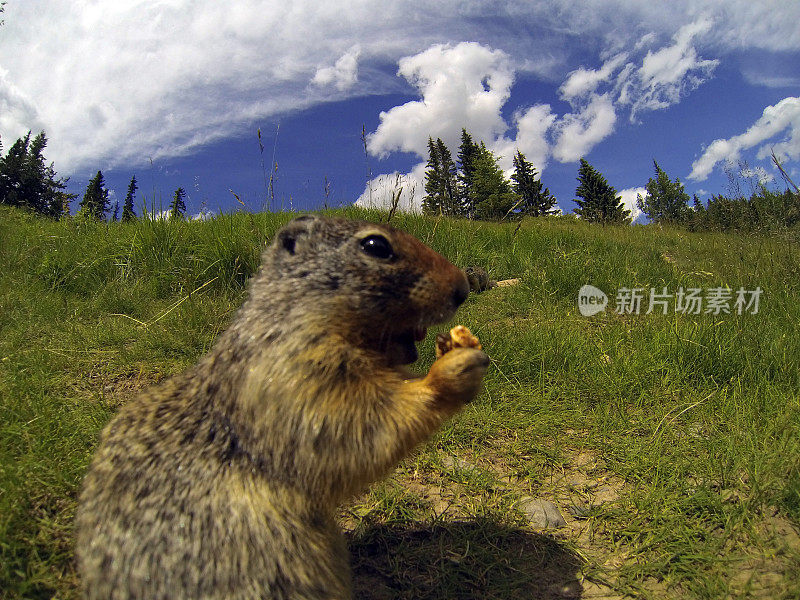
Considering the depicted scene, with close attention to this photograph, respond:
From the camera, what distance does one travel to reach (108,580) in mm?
1533

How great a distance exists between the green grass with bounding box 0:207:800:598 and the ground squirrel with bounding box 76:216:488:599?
655 millimetres

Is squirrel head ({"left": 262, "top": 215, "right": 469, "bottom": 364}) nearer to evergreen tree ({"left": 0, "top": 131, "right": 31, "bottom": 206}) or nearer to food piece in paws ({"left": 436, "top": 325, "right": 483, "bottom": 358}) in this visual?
food piece in paws ({"left": 436, "top": 325, "right": 483, "bottom": 358})

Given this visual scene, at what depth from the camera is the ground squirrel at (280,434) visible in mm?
1554

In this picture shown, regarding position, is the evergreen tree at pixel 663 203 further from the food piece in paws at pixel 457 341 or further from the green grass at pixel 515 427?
the food piece in paws at pixel 457 341

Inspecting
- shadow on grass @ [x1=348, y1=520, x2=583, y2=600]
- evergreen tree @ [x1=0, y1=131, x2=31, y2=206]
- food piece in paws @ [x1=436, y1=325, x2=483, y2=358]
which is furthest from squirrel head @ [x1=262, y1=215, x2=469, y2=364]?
evergreen tree @ [x1=0, y1=131, x2=31, y2=206]

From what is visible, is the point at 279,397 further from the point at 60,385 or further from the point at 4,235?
the point at 4,235

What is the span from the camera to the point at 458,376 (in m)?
1.74

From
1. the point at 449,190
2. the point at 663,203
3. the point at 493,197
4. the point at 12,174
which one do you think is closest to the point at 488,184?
the point at 493,197

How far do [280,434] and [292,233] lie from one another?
0.84 m

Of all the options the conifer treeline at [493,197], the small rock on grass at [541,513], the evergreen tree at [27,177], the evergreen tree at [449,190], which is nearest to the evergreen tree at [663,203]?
the conifer treeline at [493,197]

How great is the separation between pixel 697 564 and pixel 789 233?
7129 millimetres

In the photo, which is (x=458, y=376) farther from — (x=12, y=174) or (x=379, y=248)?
(x=12, y=174)

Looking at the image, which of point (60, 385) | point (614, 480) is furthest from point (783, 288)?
point (60, 385)

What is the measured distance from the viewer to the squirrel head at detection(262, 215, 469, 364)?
187 centimetres
